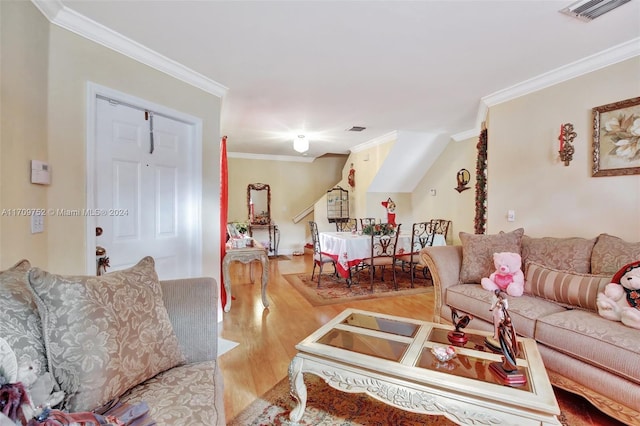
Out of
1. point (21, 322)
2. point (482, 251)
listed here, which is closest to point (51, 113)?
point (21, 322)

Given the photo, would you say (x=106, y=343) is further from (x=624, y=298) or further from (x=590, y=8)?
(x=590, y=8)

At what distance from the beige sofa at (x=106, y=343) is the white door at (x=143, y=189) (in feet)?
4.28

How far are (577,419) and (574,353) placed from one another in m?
0.34

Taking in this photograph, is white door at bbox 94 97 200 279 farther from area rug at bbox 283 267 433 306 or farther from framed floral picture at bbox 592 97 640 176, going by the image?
framed floral picture at bbox 592 97 640 176

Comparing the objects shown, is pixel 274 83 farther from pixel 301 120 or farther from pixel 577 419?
pixel 577 419

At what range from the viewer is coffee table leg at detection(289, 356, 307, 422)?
1.59 metres

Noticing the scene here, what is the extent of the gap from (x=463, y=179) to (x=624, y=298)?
11.9 ft

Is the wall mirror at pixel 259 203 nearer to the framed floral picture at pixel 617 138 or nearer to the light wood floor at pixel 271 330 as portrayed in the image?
the light wood floor at pixel 271 330

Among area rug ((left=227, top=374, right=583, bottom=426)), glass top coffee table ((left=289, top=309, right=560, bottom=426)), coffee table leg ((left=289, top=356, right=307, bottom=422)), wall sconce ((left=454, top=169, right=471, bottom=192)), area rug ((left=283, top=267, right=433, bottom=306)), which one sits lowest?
area rug ((left=227, top=374, right=583, bottom=426))

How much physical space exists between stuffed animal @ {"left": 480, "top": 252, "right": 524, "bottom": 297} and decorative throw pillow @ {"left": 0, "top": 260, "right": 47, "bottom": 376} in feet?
8.65

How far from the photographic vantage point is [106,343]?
100 centimetres

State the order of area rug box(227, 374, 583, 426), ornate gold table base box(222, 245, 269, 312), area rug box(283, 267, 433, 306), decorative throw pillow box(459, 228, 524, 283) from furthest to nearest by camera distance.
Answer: area rug box(283, 267, 433, 306)
ornate gold table base box(222, 245, 269, 312)
decorative throw pillow box(459, 228, 524, 283)
area rug box(227, 374, 583, 426)

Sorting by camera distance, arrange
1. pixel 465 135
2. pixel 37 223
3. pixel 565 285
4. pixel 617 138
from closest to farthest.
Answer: pixel 37 223, pixel 565 285, pixel 617 138, pixel 465 135

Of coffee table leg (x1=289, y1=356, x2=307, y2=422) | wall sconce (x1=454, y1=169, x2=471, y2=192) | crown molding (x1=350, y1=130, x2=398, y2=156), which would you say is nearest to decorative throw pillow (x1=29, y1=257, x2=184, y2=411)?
coffee table leg (x1=289, y1=356, x2=307, y2=422)
